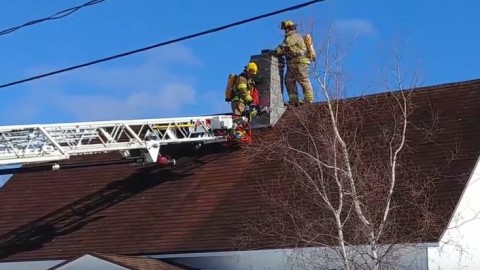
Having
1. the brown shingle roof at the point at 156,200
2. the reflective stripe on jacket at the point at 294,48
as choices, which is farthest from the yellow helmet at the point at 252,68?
the brown shingle roof at the point at 156,200

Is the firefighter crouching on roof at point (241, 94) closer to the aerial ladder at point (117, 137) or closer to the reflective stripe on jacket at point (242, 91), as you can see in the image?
the reflective stripe on jacket at point (242, 91)

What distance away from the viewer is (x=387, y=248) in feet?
43.6

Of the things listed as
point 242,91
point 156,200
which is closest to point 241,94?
point 242,91

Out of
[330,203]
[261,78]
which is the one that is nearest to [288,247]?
[330,203]

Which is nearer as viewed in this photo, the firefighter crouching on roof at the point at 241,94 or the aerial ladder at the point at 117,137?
the aerial ladder at the point at 117,137

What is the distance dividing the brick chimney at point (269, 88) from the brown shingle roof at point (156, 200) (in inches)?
19.7

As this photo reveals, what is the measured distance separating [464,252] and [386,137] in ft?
7.49

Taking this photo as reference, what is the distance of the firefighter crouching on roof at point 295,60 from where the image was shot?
19.7 meters

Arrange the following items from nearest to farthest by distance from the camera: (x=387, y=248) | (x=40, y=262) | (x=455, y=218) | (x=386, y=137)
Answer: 1. (x=387, y=248)
2. (x=455, y=218)
3. (x=386, y=137)
4. (x=40, y=262)

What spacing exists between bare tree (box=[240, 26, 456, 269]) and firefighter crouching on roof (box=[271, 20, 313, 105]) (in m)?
2.51

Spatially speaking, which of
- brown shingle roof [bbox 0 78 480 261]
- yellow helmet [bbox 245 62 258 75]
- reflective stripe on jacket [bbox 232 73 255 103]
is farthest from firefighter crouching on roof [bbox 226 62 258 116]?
brown shingle roof [bbox 0 78 480 261]

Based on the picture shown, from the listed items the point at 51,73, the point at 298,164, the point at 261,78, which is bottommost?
the point at 298,164

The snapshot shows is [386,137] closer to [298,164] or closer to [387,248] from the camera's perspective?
[298,164]

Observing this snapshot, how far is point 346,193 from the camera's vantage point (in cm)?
1348
